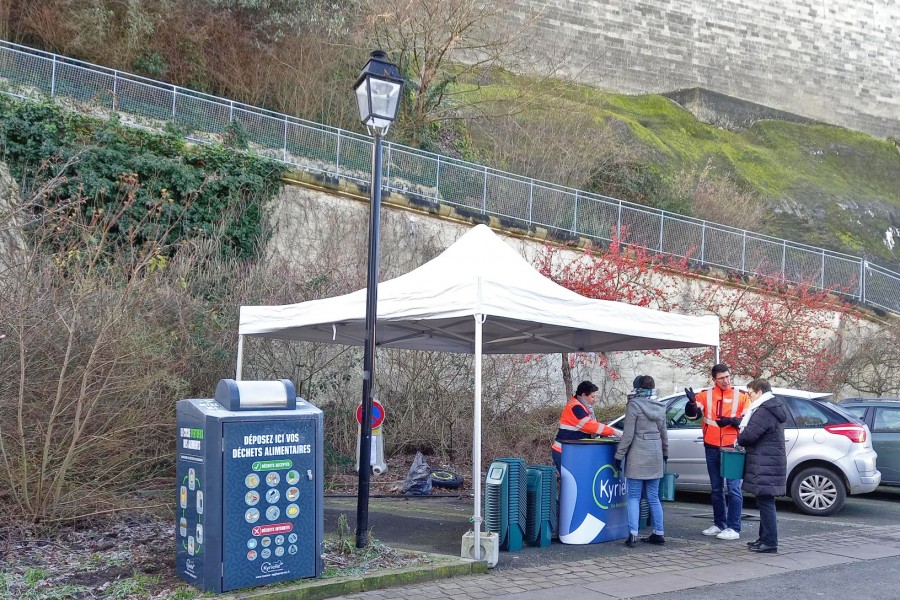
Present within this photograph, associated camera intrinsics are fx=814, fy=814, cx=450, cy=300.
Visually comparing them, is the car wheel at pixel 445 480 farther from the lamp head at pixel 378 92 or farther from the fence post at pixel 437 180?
the fence post at pixel 437 180

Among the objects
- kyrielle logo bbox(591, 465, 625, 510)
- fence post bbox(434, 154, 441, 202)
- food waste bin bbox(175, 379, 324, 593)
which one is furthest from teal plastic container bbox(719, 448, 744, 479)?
fence post bbox(434, 154, 441, 202)

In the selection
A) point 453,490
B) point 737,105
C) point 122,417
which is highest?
point 737,105

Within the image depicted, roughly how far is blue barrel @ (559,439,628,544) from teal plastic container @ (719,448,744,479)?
113 centimetres

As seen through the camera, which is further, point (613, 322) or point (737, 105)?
point (737, 105)

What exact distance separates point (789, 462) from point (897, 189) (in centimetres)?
3437

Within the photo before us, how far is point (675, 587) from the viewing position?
6.76m

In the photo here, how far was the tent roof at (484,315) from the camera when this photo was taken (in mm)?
7582

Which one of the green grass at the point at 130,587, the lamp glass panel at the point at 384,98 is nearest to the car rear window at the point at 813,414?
the lamp glass panel at the point at 384,98

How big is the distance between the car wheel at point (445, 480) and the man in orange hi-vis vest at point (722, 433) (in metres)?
4.04

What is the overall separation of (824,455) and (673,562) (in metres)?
4.13

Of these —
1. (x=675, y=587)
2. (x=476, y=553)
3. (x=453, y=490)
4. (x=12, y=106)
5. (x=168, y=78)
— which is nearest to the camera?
(x=675, y=587)

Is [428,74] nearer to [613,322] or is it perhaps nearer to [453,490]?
[453,490]

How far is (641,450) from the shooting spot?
820 cm

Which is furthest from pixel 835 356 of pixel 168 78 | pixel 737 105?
pixel 737 105
